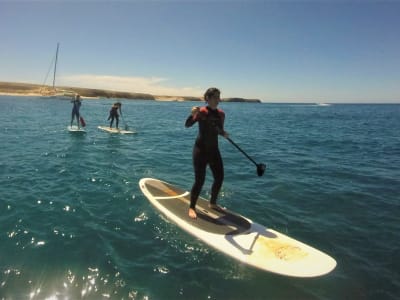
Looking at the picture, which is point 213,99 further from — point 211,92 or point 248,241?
point 248,241

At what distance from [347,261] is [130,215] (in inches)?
185

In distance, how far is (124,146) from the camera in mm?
Answer: 16625

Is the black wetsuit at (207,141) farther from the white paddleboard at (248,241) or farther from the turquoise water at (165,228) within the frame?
the turquoise water at (165,228)

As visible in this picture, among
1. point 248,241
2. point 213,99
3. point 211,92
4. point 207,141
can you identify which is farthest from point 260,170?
point 211,92

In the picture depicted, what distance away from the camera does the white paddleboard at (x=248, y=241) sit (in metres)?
5.09

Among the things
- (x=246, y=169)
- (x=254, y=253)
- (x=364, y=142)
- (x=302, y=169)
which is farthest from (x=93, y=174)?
(x=364, y=142)

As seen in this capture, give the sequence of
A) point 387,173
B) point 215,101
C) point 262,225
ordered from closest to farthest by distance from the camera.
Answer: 1. point 215,101
2. point 262,225
3. point 387,173

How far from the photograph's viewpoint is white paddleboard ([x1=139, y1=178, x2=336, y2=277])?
16.7 ft

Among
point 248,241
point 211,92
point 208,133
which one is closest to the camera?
point 248,241

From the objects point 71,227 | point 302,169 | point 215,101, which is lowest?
point 71,227

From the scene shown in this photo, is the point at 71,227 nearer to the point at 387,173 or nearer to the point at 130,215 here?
the point at 130,215

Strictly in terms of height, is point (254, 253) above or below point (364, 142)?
below

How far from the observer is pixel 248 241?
5.86 meters

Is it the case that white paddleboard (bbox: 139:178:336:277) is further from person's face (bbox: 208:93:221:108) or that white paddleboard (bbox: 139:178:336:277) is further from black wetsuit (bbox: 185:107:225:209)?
person's face (bbox: 208:93:221:108)
